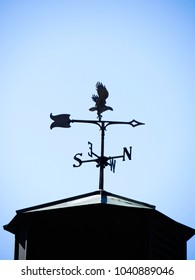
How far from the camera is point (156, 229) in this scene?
34.2 feet

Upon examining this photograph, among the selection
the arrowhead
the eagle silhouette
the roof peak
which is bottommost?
the roof peak

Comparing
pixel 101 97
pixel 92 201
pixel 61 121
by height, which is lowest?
pixel 92 201

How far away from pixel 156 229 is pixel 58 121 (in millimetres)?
2678

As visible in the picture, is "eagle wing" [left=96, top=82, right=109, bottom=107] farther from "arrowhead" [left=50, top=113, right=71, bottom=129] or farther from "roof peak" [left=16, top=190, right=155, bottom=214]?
"roof peak" [left=16, top=190, right=155, bottom=214]

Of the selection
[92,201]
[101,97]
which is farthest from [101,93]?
[92,201]

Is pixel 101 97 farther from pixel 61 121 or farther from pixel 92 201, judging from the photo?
pixel 92 201

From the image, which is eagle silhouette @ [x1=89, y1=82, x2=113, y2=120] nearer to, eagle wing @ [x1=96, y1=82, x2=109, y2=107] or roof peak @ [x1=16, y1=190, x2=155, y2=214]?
eagle wing @ [x1=96, y1=82, x2=109, y2=107]

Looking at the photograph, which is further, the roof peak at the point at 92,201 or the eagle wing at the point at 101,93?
the eagle wing at the point at 101,93

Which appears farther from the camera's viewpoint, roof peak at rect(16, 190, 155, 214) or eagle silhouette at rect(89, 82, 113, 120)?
eagle silhouette at rect(89, 82, 113, 120)

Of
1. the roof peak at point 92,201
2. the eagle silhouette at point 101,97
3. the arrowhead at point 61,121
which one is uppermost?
the eagle silhouette at point 101,97

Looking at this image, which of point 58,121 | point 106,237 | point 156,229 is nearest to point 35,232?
point 106,237

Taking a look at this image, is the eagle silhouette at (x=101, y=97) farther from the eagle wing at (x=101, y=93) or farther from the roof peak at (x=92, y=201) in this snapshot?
the roof peak at (x=92, y=201)

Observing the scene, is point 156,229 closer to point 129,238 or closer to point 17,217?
point 129,238

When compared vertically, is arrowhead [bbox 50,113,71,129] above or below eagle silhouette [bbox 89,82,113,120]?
below
